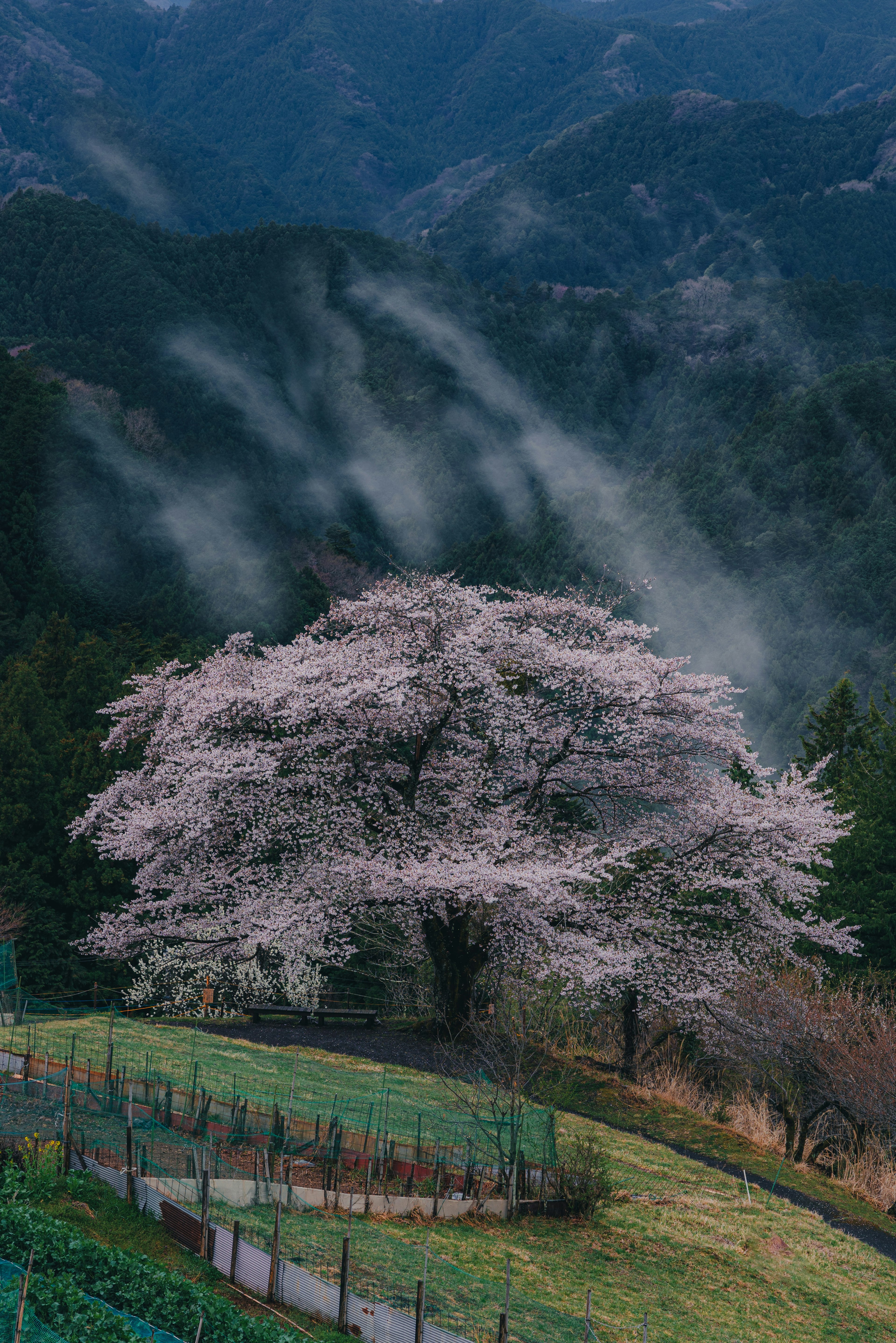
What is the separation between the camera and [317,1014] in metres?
24.1

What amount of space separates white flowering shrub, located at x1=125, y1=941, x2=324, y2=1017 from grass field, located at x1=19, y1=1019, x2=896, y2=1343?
8318mm

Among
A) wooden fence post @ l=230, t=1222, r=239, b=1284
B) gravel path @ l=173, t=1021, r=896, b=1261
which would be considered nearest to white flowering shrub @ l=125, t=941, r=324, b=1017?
gravel path @ l=173, t=1021, r=896, b=1261

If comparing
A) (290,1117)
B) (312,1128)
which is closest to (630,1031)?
(312,1128)

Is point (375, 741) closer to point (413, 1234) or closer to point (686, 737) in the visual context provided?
point (686, 737)

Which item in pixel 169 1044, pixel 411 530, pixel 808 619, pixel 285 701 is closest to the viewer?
pixel 169 1044

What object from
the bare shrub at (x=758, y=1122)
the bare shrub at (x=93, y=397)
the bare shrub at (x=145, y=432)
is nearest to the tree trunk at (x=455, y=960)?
the bare shrub at (x=758, y=1122)

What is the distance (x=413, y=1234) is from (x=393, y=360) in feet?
417

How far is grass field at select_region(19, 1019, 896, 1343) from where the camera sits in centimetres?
1099

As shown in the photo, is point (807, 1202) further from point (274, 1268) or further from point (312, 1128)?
point (274, 1268)

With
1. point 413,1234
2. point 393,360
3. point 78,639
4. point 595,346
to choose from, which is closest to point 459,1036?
point 413,1234

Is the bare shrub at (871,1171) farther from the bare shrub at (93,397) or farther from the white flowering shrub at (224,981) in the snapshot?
the bare shrub at (93,397)

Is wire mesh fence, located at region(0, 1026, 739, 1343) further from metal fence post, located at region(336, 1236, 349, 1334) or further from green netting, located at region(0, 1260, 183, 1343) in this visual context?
green netting, located at region(0, 1260, 183, 1343)

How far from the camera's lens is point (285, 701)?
21047 mm

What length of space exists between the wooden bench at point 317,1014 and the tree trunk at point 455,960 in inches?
110
